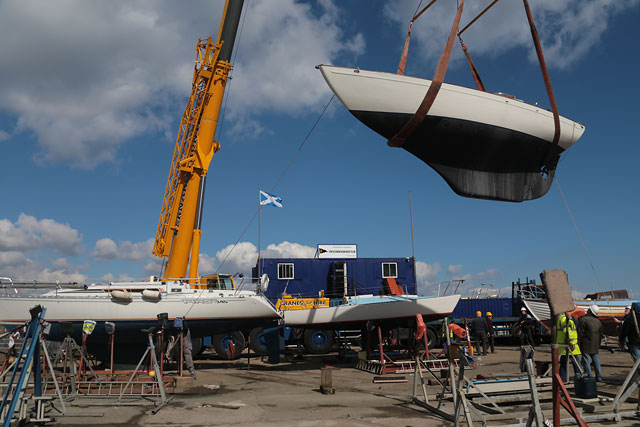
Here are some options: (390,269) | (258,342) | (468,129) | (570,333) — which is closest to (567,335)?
(570,333)

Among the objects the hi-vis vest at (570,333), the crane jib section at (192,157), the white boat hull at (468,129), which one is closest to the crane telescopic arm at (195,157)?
the crane jib section at (192,157)

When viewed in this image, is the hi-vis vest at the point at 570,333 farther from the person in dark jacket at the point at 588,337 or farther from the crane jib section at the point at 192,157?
the crane jib section at the point at 192,157

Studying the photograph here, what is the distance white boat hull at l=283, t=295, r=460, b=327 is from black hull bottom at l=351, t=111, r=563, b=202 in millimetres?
5218

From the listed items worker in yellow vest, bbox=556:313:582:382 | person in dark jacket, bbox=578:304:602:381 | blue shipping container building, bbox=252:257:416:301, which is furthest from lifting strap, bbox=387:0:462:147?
blue shipping container building, bbox=252:257:416:301

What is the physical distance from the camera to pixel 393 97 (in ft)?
30.8

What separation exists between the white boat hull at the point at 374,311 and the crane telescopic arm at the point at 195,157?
13.6 ft

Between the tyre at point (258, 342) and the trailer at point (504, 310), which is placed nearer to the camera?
the tyre at point (258, 342)

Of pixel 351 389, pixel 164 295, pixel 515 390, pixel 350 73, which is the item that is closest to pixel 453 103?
pixel 350 73

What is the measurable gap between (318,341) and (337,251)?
6000 mm

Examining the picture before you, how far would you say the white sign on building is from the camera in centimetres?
2250

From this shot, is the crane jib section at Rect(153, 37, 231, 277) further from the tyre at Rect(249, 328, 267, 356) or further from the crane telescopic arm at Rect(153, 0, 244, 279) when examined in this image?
the tyre at Rect(249, 328, 267, 356)

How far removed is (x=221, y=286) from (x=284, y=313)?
105 inches

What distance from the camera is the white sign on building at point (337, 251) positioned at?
2250 centimetres

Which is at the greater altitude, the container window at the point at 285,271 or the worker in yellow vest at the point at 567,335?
the container window at the point at 285,271
